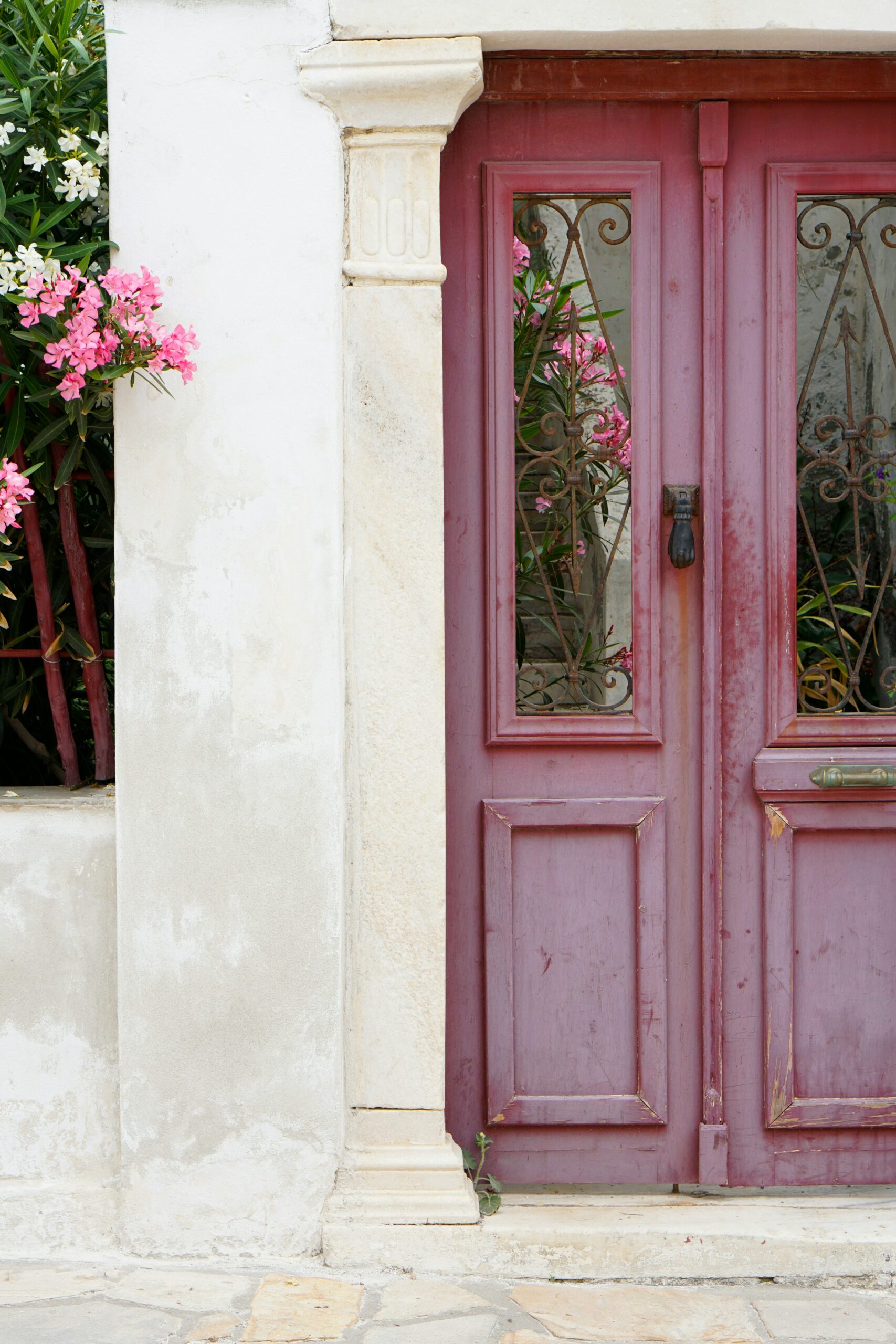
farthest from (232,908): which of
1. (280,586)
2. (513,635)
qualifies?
(513,635)

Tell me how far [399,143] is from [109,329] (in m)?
0.79

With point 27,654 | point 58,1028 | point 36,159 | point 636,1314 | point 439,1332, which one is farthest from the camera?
point 27,654

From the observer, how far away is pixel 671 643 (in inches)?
116

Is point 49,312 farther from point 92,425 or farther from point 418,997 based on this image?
point 418,997

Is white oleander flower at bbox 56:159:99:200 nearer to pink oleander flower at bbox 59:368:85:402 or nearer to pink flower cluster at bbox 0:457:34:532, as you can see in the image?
pink oleander flower at bbox 59:368:85:402

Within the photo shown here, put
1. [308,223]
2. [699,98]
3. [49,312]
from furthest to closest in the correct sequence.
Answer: [699,98], [308,223], [49,312]

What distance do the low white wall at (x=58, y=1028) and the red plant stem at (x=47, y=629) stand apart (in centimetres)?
20

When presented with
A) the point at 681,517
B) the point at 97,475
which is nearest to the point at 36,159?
the point at 97,475

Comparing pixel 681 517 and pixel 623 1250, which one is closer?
pixel 623 1250

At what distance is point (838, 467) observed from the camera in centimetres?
293

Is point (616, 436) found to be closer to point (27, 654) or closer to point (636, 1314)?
point (27, 654)

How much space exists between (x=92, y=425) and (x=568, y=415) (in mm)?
1149

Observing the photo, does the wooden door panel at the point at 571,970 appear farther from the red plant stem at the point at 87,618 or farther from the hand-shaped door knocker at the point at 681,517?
the red plant stem at the point at 87,618

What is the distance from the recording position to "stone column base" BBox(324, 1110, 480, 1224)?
2729 mm
